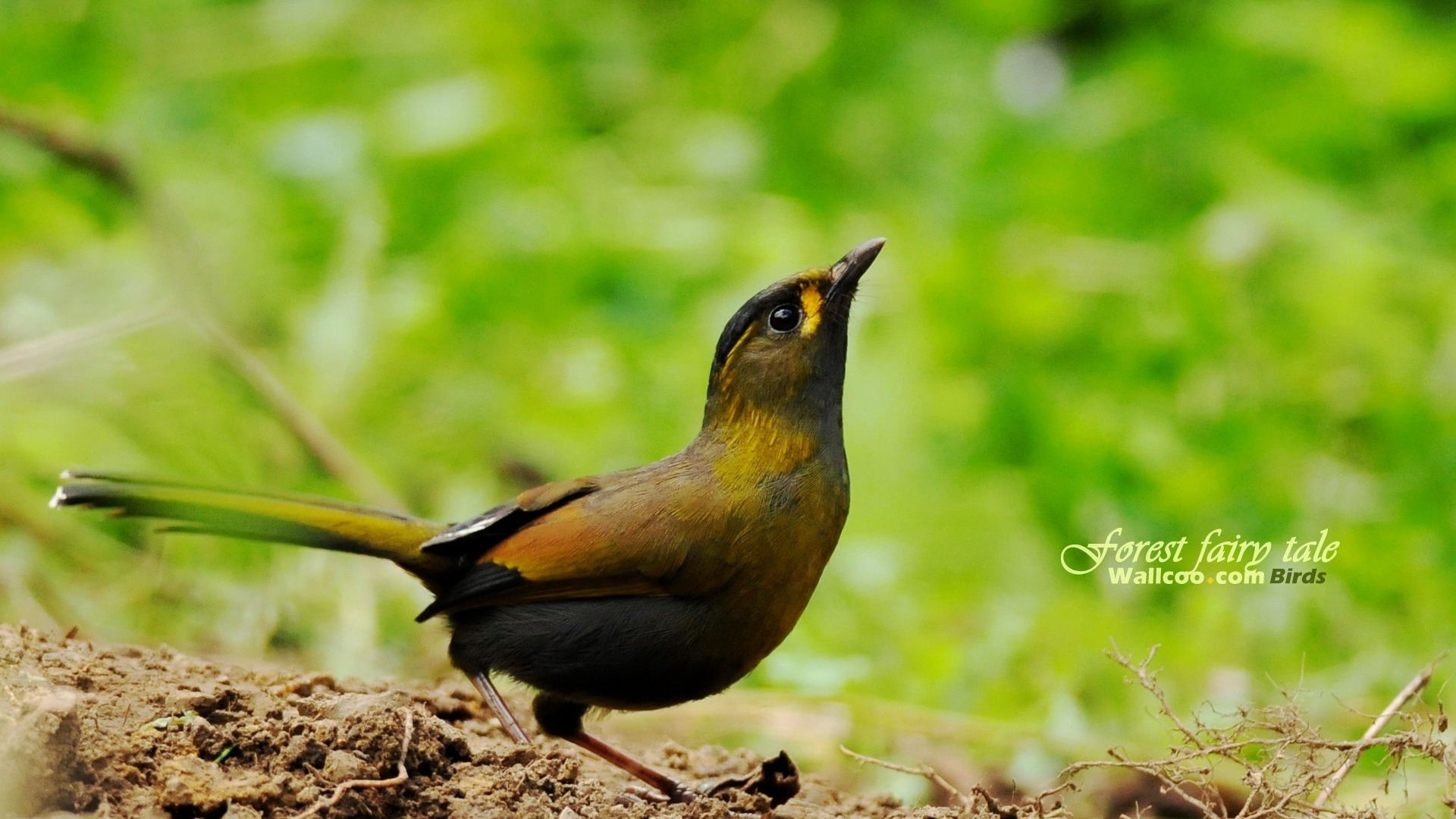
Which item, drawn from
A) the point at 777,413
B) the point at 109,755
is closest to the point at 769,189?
the point at 777,413

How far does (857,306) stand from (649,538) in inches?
177

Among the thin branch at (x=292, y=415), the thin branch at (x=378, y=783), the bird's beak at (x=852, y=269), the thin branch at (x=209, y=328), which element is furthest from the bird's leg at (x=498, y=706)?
the thin branch at (x=292, y=415)

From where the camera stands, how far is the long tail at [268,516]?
4539 mm

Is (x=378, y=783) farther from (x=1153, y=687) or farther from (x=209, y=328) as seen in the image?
(x=209, y=328)

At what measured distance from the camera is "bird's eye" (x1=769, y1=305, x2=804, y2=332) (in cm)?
464

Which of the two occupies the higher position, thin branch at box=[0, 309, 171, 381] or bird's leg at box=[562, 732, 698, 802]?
thin branch at box=[0, 309, 171, 381]

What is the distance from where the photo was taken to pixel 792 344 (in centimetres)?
462

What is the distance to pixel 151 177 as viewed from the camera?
8.94 m

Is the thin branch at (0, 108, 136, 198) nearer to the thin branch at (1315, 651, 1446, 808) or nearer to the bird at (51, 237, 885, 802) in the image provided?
the bird at (51, 237, 885, 802)

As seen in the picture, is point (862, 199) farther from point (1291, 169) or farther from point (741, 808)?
point (741, 808)

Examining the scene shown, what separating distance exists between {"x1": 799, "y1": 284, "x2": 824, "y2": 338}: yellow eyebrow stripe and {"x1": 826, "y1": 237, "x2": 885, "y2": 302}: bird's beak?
3cm

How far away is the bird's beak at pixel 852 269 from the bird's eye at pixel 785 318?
0.32 ft

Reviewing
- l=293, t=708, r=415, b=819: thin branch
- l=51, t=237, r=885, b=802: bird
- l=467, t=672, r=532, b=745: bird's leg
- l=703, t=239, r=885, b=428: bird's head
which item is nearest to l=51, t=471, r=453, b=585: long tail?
l=51, t=237, r=885, b=802: bird

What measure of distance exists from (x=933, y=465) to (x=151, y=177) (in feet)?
15.0
